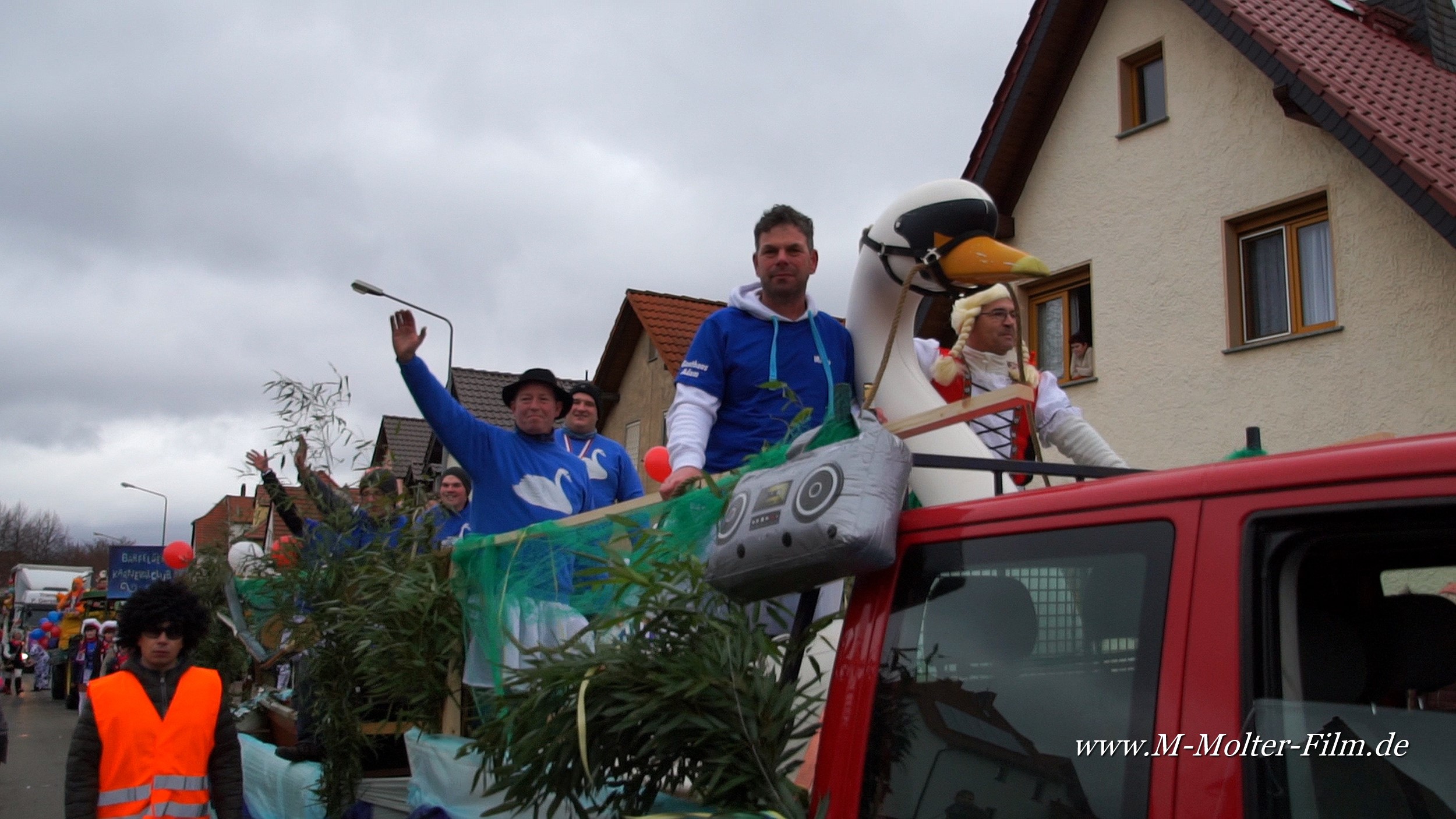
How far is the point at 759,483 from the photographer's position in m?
2.23

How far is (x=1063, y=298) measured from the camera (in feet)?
44.7

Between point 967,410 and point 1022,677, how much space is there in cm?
53

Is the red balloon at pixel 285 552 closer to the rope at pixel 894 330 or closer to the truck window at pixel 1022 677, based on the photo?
the rope at pixel 894 330

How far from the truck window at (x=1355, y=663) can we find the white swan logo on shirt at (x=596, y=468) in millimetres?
4161

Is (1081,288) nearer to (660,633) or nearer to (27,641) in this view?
(660,633)

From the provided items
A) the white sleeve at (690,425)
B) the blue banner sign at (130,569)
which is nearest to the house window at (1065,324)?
the white sleeve at (690,425)

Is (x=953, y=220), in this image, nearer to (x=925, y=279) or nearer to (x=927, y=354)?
(x=925, y=279)

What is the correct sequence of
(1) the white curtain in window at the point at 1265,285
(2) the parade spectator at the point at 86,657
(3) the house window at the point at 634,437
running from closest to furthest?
(1) the white curtain in window at the point at 1265,285
(2) the parade spectator at the point at 86,657
(3) the house window at the point at 634,437

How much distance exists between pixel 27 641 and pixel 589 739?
41379 mm

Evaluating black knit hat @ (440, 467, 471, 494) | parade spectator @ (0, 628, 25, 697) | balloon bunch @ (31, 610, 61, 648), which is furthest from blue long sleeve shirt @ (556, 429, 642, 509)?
parade spectator @ (0, 628, 25, 697)

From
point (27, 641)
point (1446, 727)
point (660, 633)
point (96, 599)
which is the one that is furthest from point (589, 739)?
point (27, 641)

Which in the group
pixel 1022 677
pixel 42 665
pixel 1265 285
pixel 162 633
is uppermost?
pixel 1265 285

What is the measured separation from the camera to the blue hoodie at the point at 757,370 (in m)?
3.46

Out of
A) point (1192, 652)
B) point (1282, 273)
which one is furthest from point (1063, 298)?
point (1192, 652)
